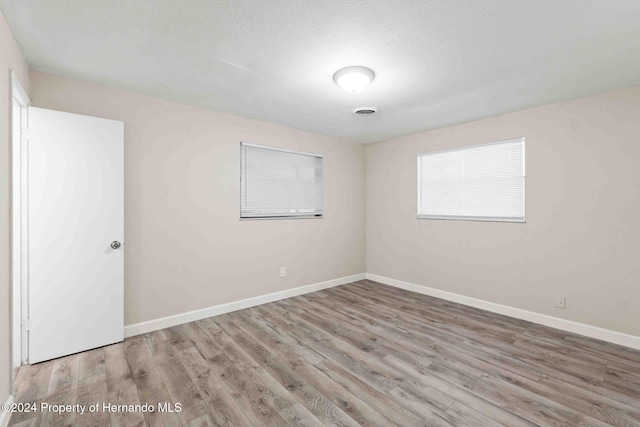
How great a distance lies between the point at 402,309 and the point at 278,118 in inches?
117

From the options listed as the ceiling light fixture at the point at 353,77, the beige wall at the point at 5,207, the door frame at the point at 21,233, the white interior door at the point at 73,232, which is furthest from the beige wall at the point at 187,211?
the ceiling light fixture at the point at 353,77

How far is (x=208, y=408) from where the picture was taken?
74.4 inches

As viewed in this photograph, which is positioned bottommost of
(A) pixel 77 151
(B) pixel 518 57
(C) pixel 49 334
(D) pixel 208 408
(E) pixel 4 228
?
(D) pixel 208 408

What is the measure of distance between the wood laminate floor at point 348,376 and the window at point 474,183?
140cm

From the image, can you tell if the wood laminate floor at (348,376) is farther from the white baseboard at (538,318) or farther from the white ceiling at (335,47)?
the white ceiling at (335,47)

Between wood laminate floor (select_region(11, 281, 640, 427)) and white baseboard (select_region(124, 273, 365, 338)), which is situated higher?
white baseboard (select_region(124, 273, 365, 338))

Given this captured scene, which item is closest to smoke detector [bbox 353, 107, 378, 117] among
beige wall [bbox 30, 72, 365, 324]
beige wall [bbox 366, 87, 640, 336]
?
beige wall [bbox 30, 72, 365, 324]

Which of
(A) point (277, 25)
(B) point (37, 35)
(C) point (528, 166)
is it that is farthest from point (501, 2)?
(B) point (37, 35)

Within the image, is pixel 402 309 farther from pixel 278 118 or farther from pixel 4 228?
pixel 4 228

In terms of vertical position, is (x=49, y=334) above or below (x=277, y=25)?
below

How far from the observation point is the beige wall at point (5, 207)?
1.72 m

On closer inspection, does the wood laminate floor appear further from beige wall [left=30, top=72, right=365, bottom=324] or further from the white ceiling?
the white ceiling

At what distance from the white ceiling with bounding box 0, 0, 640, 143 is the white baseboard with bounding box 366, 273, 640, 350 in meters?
2.38

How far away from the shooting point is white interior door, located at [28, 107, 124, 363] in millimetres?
2400
